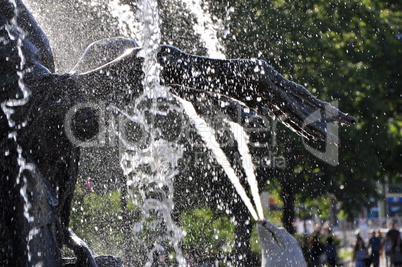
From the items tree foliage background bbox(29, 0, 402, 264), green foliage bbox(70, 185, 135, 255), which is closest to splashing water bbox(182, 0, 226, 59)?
tree foliage background bbox(29, 0, 402, 264)

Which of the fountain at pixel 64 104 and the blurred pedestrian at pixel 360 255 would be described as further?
the blurred pedestrian at pixel 360 255

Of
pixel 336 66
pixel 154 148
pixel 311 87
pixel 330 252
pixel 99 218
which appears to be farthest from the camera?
pixel 336 66

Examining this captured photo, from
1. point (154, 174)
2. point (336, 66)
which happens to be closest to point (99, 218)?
point (154, 174)

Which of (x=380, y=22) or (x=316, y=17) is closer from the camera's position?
(x=316, y=17)

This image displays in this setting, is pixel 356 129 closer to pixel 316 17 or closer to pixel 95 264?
pixel 316 17

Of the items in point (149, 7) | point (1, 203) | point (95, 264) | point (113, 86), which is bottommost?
point (95, 264)

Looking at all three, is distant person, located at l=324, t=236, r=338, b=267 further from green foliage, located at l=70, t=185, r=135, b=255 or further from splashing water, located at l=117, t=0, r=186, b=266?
green foliage, located at l=70, t=185, r=135, b=255

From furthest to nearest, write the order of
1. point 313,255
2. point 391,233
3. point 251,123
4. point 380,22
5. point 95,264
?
point 380,22, point 391,233, point 313,255, point 251,123, point 95,264

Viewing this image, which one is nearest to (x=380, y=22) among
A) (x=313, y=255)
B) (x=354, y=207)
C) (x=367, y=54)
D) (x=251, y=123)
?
(x=367, y=54)

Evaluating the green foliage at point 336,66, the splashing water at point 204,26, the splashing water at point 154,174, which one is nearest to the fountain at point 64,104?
the splashing water at point 154,174

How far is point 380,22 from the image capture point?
725 inches

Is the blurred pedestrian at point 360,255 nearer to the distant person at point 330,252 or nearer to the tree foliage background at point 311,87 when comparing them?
the distant person at point 330,252

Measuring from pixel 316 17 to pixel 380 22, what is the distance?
206 cm

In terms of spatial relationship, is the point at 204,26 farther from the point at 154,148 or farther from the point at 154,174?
the point at 154,148
